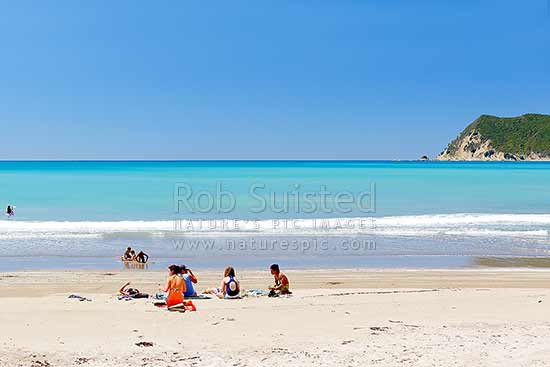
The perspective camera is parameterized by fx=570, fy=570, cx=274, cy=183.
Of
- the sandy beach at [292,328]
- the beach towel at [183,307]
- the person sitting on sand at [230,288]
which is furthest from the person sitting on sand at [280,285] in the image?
the beach towel at [183,307]

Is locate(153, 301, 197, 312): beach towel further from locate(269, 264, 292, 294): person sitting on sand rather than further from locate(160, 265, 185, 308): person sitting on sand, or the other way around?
locate(269, 264, 292, 294): person sitting on sand

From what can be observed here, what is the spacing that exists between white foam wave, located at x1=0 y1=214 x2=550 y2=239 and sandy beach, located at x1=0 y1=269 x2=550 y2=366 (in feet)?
36.0

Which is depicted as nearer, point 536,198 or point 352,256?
point 352,256

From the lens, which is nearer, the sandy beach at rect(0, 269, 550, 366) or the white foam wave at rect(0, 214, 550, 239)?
→ the sandy beach at rect(0, 269, 550, 366)

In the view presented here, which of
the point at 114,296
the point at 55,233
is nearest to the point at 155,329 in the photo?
the point at 114,296

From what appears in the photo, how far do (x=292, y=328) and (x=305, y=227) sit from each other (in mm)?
17257

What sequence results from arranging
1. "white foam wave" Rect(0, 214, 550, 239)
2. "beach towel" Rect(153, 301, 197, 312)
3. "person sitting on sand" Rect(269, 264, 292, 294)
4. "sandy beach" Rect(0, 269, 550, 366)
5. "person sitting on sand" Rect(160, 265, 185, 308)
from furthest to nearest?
"white foam wave" Rect(0, 214, 550, 239) → "person sitting on sand" Rect(269, 264, 292, 294) → "person sitting on sand" Rect(160, 265, 185, 308) → "beach towel" Rect(153, 301, 197, 312) → "sandy beach" Rect(0, 269, 550, 366)

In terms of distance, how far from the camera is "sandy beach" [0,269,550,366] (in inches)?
289

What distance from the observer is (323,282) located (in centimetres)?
1412

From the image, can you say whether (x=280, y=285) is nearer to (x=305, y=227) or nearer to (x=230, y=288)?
(x=230, y=288)

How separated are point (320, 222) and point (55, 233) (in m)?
12.1

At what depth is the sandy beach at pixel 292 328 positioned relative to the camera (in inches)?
289

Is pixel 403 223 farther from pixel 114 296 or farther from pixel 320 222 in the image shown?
pixel 114 296

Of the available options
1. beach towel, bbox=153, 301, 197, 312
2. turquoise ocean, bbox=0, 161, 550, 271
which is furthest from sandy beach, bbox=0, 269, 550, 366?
turquoise ocean, bbox=0, 161, 550, 271
